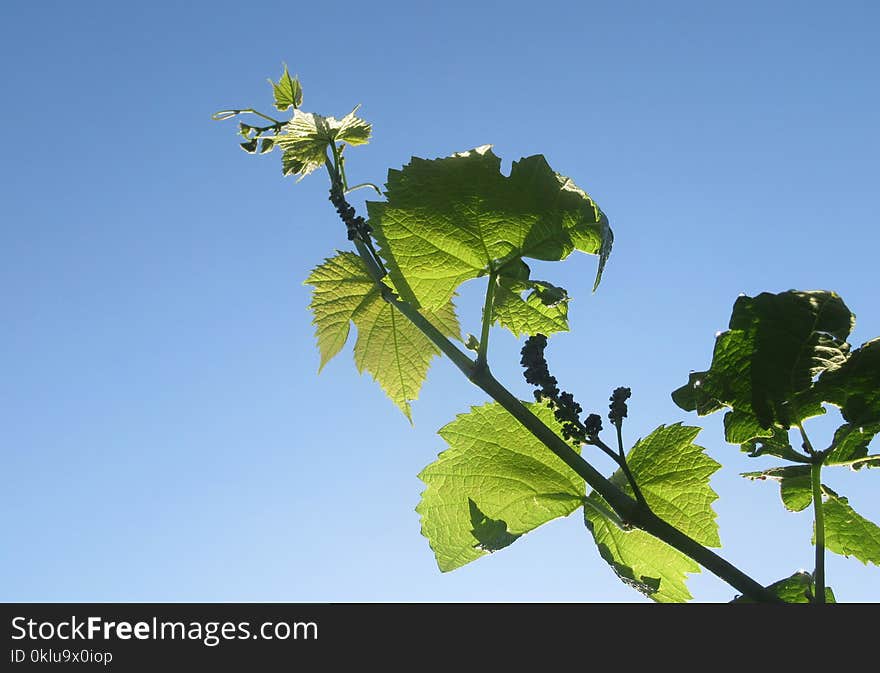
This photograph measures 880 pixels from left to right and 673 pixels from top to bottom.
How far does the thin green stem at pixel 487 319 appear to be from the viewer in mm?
1160

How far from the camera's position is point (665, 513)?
1.41 metres

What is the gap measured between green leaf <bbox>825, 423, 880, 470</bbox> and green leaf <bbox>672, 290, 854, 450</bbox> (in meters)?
0.05

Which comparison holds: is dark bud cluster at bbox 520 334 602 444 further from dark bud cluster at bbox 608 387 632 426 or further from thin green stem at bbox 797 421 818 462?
thin green stem at bbox 797 421 818 462

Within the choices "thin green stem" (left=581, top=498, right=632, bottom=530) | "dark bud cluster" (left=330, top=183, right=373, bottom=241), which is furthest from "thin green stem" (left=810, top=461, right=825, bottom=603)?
"dark bud cluster" (left=330, top=183, right=373, bottom=241)

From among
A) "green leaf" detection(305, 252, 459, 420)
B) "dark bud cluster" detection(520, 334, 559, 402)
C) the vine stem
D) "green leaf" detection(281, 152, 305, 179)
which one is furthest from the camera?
"green leaf" detection(305, 252, 459, 420)

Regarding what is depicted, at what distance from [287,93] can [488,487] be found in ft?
2.97

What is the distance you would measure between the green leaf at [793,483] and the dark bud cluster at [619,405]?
1.10 ft

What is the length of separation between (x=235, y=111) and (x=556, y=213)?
71 centimetres

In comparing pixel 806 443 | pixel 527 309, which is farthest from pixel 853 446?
pixel 527 309

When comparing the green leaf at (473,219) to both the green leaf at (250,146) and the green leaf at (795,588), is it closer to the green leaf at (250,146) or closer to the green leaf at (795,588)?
the green leaf at (250,146)

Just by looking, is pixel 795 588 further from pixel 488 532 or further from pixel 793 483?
pixel 488 532

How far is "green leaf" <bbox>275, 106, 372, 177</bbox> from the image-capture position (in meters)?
1.53

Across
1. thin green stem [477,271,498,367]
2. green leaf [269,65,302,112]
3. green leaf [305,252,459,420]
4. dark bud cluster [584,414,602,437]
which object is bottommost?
dark bud cluster [584,414,602,437]
